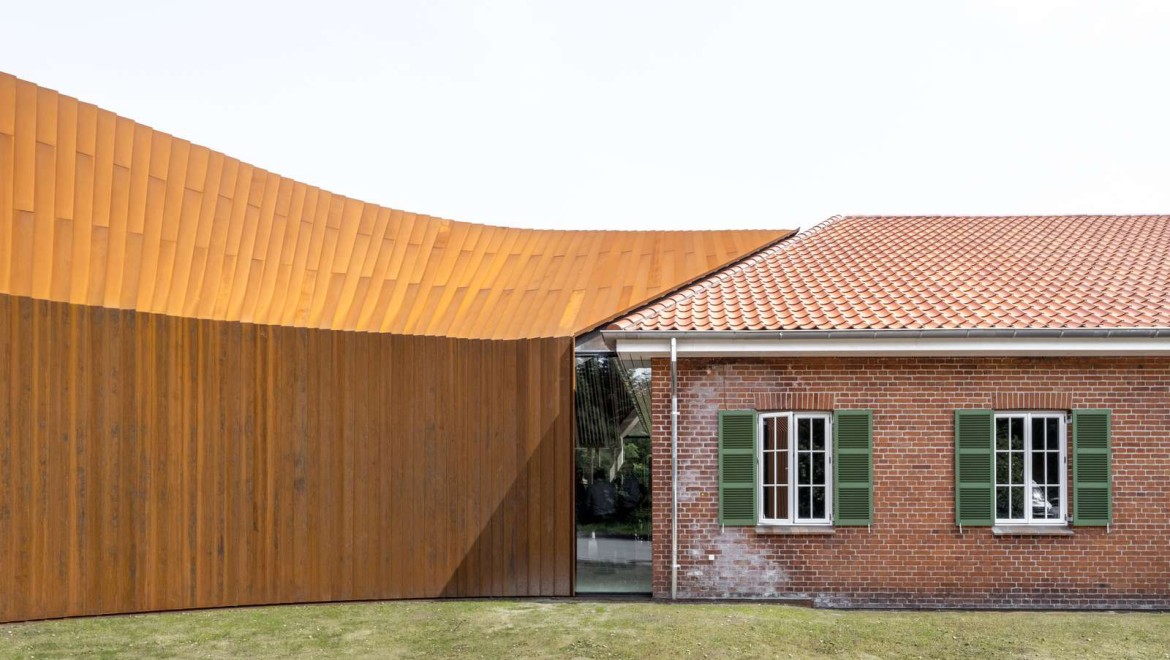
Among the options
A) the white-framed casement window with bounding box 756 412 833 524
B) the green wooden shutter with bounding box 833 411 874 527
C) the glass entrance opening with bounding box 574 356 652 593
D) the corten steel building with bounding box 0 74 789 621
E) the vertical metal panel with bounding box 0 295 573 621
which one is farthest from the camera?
the glass entrance opening with bounding box 574 356 652 593

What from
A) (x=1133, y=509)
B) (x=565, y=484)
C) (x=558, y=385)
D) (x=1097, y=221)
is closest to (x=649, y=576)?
(x=565, y=484)

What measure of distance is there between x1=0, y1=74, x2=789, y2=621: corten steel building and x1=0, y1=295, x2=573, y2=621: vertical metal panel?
0.02m

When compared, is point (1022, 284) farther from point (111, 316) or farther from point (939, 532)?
point (111, 316)

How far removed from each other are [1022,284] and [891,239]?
124 inches

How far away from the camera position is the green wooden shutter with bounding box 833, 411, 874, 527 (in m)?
12.6

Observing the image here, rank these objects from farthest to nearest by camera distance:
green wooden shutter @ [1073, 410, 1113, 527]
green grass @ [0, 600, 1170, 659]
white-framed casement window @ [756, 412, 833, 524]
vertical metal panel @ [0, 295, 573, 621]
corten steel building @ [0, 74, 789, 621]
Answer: white-framed casement window @ [756, 412, 833, 524], green wooden shutter @ [1073, 410, 1113, 527], corten steel building @ [0, 74, 789, 621], vertical metal panel @ [0, 295, 573, 621], green grass @ [0, 600, 1170, 659]

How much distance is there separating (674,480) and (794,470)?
4.52ft

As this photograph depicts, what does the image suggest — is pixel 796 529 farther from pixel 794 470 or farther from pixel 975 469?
pixel 975 469

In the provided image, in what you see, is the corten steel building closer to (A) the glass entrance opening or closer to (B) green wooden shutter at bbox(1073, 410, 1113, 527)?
(A) the glass entrance opening

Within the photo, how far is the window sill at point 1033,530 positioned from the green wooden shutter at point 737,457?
2.78 meters

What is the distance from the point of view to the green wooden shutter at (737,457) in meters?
12.6

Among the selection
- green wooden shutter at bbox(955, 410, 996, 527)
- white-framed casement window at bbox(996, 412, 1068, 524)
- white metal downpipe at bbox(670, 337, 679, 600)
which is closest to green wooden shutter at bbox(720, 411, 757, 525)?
white metal downpipe at bbox(670, 337, 679, 600)

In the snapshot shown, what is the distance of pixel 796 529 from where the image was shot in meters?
12.6

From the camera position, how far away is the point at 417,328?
51.2 ft
